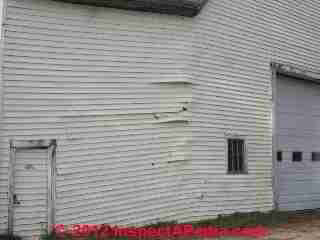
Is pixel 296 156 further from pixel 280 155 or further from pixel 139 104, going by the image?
pixel 139 104

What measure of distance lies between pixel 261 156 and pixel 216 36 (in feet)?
12.5

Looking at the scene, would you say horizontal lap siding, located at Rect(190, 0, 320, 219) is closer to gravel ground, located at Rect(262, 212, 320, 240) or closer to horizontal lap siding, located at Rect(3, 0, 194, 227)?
horizontal lap siding, located at Rect(3, 0, 194, 227)

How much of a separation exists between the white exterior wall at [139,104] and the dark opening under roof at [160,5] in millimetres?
191

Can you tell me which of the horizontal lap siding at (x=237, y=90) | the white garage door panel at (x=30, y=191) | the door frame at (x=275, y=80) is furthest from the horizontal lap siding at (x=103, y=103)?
the door frame at (x=275, y=80)

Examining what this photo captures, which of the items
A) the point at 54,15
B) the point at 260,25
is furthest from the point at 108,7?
the point at 260,25

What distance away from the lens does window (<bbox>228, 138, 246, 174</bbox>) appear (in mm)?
14313

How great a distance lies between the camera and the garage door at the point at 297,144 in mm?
16328

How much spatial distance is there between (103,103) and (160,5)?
276 cm

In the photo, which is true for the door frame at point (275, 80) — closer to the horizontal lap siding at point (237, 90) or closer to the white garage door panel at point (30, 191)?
the horizontal lap siding at point (237, 90)

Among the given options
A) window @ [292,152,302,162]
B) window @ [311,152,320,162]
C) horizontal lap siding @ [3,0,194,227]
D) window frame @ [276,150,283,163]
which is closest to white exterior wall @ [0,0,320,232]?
horizontal lap siding @ [3,0,194,227]

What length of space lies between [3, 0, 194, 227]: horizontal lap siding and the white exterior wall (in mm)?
23

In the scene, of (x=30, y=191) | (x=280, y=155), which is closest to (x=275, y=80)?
(x=280, y=155)

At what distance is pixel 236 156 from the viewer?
14.5 meters

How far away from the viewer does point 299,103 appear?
1722 centimetres
